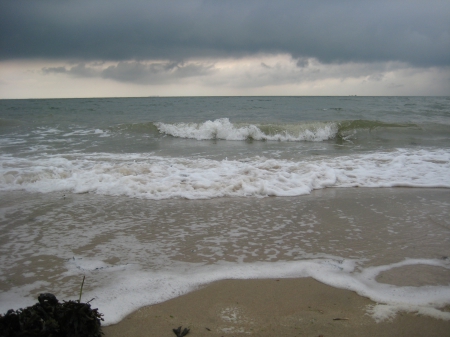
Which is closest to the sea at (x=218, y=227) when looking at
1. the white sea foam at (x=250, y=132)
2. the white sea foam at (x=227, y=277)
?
the white sea foam at (x=227, y=277)

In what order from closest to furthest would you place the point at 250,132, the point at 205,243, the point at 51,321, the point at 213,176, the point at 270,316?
the point at 51,321 < the point at 270,316 < the point at 205,243 < the point at 213,176 < the point at 250,132

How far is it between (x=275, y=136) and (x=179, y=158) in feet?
23.7

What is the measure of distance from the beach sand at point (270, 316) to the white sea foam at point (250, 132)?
510 inches

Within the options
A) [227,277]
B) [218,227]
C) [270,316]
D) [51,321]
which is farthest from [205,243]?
[51,321]

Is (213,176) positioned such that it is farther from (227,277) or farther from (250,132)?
(250,132)

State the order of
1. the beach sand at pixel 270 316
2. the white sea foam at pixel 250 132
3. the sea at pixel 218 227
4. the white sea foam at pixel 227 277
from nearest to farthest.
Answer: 1. the beach sand at pixel 270 316
2. the white sea foam at pixel 227 277
3. the sea at pixel 218 227
4. the white sea foam at pixel 250 132

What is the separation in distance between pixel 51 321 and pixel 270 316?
1463mm

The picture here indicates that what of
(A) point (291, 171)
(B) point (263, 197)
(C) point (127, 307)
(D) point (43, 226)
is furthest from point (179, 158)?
(C) point (127, 307)

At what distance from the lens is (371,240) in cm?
397

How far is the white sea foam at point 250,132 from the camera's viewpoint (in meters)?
15.8

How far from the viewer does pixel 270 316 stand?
2.55 meters

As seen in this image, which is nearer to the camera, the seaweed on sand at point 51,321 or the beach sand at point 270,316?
the seaweed on sand at point 51,321

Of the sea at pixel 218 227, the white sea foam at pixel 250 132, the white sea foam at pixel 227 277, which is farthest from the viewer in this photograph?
the white sea foam at pixel 250 132

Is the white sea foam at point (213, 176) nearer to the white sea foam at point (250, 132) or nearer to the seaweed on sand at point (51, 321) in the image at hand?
the seaweed on sand at point (51, 321)
